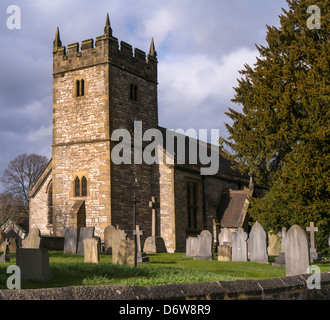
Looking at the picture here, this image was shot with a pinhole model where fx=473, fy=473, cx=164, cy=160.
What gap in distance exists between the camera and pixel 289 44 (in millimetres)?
20359

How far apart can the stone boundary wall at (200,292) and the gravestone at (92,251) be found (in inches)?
247

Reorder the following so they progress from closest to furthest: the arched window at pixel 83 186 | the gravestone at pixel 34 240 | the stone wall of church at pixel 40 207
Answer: the gravestone at pixel 34 240 < the arched window at pixel 83 186 < the stone wall of church at pixel 40 207

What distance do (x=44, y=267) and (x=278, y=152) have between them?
504 inches

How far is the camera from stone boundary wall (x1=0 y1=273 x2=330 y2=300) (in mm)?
5249

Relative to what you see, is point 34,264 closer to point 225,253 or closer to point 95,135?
point 225,253

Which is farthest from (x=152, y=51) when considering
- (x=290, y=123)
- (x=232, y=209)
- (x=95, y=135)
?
(x=290, y=123)

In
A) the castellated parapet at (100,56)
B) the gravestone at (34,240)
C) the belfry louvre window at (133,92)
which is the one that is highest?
the castellated parapet at (100,56)

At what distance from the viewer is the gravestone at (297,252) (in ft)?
32.2

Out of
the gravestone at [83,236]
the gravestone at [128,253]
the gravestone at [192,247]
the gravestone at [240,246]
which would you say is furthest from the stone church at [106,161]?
the gravestone at [128,253]

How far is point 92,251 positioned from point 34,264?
4.64 meters

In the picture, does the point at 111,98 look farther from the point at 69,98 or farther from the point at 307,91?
the point at 307,91

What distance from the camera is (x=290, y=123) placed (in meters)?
17.7

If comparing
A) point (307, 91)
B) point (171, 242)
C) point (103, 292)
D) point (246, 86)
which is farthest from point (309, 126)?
point (103, 292)

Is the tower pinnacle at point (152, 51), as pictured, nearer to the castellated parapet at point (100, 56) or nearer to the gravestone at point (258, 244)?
the castellated parapet at point (100, 56)
